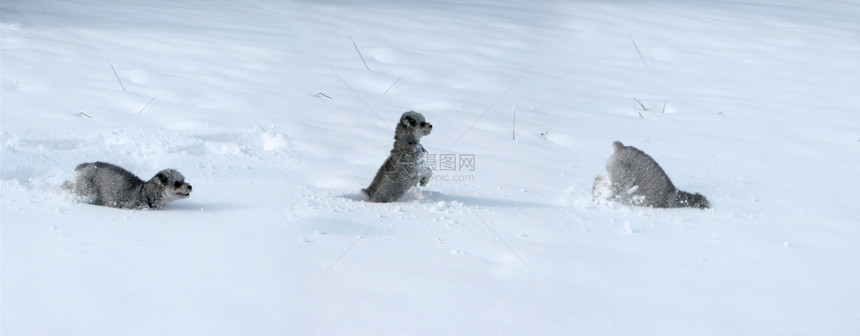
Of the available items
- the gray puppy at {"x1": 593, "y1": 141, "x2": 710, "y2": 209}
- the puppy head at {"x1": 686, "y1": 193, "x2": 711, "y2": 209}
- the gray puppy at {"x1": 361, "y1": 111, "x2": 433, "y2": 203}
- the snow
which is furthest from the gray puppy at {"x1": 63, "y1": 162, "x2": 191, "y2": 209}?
the puppy head at {"x1": 686, "y1": 193, "x2": 711, "y2": 209}

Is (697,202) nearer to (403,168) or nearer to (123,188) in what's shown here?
(403,168)

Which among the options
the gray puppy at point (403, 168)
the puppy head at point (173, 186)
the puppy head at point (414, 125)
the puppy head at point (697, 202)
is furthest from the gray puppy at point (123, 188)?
the puppy head at point (697, 202)

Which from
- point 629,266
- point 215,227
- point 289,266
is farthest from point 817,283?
point 215,227

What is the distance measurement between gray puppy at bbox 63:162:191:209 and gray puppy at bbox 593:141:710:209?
2745mm

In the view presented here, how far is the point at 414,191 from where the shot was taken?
17.9ft

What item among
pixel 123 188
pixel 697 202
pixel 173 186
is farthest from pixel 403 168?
pixel 697 202

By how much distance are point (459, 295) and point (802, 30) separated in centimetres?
1202

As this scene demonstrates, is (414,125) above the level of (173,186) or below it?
above

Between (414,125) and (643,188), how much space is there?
1.62 metres

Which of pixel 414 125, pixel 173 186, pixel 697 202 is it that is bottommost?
pixel 697 202

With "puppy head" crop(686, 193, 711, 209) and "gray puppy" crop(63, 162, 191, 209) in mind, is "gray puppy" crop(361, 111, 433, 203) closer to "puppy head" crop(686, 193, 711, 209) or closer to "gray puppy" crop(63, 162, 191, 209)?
"gray puppy" crop(63, 162, 191, 209)

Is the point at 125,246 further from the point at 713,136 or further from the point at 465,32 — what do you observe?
the point at 465,32

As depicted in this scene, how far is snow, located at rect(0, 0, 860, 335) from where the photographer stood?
11.2 ft

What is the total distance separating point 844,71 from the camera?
10.3 metres
